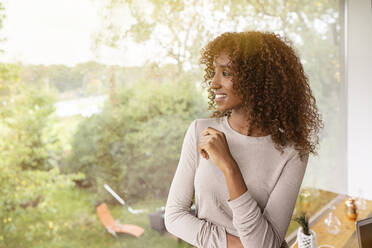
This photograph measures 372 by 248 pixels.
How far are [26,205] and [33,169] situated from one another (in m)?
0.16

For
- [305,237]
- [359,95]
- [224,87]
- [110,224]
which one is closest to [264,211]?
[224,87]

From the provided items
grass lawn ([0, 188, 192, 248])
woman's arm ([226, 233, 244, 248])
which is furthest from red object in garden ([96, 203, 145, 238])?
woman's arm ([226, 233, 244, 248])

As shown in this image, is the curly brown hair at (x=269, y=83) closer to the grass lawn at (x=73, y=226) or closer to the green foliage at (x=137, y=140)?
the green foliage at (x=137, y=140)

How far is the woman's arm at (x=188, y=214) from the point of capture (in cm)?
108

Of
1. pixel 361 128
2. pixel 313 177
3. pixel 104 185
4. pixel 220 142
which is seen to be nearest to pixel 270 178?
pixel 220 142

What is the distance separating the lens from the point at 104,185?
1.72 meters

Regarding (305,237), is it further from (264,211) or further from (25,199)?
(25,199)

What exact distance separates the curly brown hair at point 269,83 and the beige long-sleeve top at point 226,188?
0.18 feet

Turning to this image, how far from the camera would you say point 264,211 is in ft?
3.43

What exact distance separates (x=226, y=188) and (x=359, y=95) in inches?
122

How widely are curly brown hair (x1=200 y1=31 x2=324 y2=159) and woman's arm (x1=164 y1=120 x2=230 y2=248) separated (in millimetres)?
237

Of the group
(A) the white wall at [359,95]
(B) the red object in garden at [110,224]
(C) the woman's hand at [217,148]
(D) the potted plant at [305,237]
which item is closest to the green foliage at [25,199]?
(B) the red object in garden at [110,224]

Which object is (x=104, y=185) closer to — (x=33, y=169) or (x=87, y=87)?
(x=33, y=169)

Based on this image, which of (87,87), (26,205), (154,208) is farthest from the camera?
(154,208)
